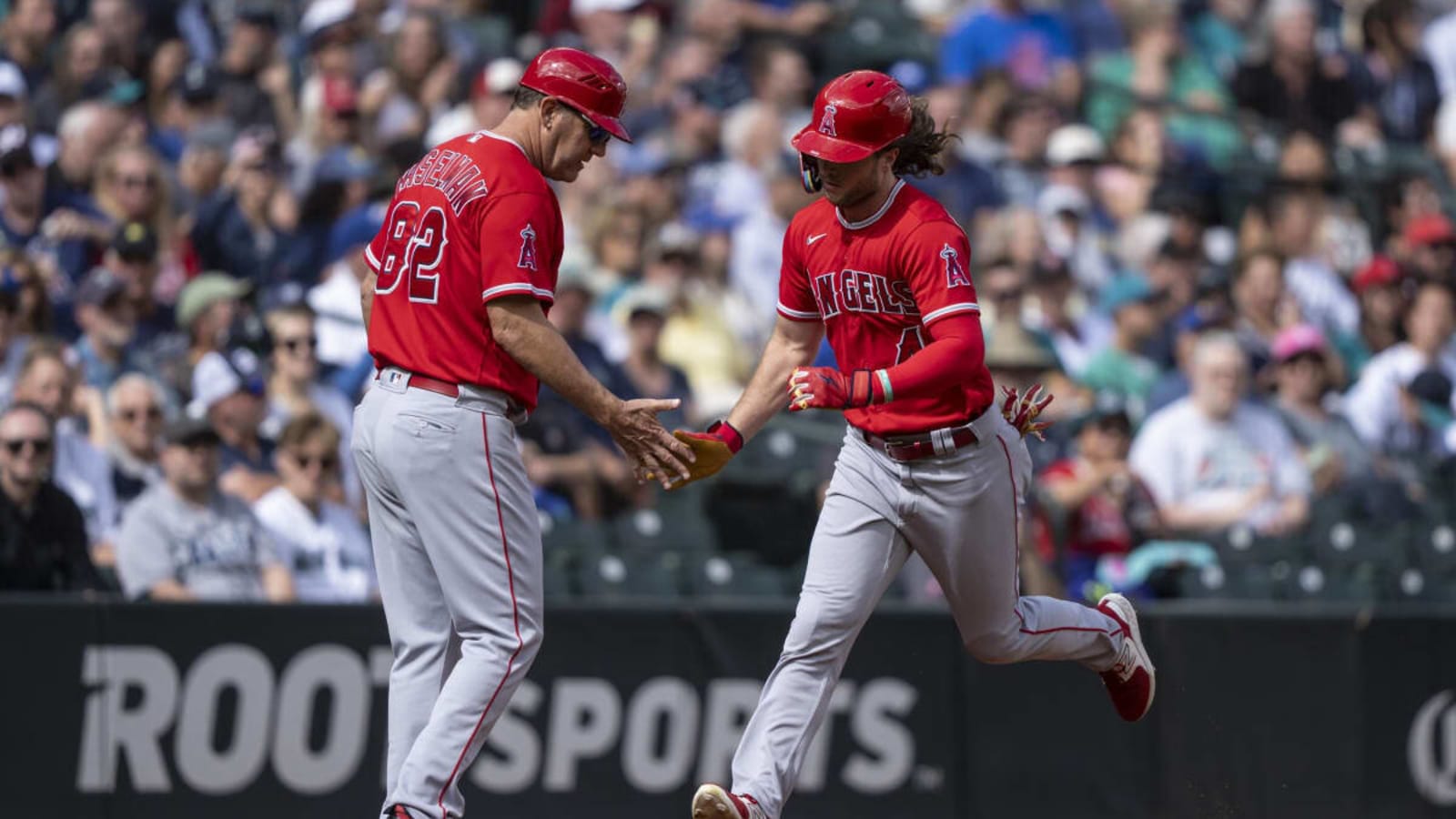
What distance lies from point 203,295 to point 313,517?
145 cm

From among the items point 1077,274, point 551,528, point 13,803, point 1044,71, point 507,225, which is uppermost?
point 1044,71

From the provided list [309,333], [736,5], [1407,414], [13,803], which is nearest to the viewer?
[13,803]

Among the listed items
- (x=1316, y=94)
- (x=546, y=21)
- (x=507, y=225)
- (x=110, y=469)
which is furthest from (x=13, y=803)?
(x=1316, y=94)

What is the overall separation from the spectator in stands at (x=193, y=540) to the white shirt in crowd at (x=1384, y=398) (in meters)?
6.22

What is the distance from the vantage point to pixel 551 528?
9.45 meters

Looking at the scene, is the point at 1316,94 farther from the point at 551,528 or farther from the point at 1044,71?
the point at 551,528

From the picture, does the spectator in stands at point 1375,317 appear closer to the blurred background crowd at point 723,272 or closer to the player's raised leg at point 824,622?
the blurred background crowd at point 723,272

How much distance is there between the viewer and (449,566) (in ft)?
19.1

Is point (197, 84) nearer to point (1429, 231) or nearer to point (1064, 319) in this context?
point (1064, 319)

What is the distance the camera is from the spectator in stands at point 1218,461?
1081cm

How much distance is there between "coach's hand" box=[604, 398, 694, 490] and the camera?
19.4ft

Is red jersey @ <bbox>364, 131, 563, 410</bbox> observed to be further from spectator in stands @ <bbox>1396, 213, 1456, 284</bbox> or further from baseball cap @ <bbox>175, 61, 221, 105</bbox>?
spectator in stands @ <bbox>1396, 213, 1456, 284</bbox>

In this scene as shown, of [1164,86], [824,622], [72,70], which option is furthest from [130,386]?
[1164,86]

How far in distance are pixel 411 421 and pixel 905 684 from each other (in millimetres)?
3723
